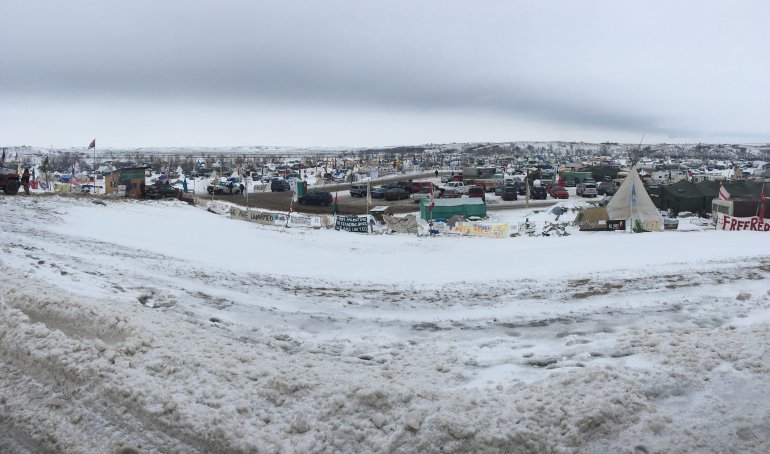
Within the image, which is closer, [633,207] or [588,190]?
[633,207]

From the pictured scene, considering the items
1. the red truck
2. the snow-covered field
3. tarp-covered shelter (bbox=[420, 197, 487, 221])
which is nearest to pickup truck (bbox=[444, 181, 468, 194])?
tarp-covered shelter (bbox=[420, 197, 487, 221])

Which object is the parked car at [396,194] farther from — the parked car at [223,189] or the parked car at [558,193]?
the parked car at [558,193]

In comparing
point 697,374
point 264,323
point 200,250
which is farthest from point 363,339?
point 200,250

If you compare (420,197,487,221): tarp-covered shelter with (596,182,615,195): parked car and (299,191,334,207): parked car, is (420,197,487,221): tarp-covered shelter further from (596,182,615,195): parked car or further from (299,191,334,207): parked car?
(596,182,615,195): parked car

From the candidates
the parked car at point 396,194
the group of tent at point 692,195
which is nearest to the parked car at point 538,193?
the parked car at point 396,194

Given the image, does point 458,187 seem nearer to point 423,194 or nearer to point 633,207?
point 423,194

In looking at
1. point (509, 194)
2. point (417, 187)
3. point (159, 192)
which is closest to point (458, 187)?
point (417, 187)

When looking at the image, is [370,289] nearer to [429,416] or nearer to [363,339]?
[363,339]
